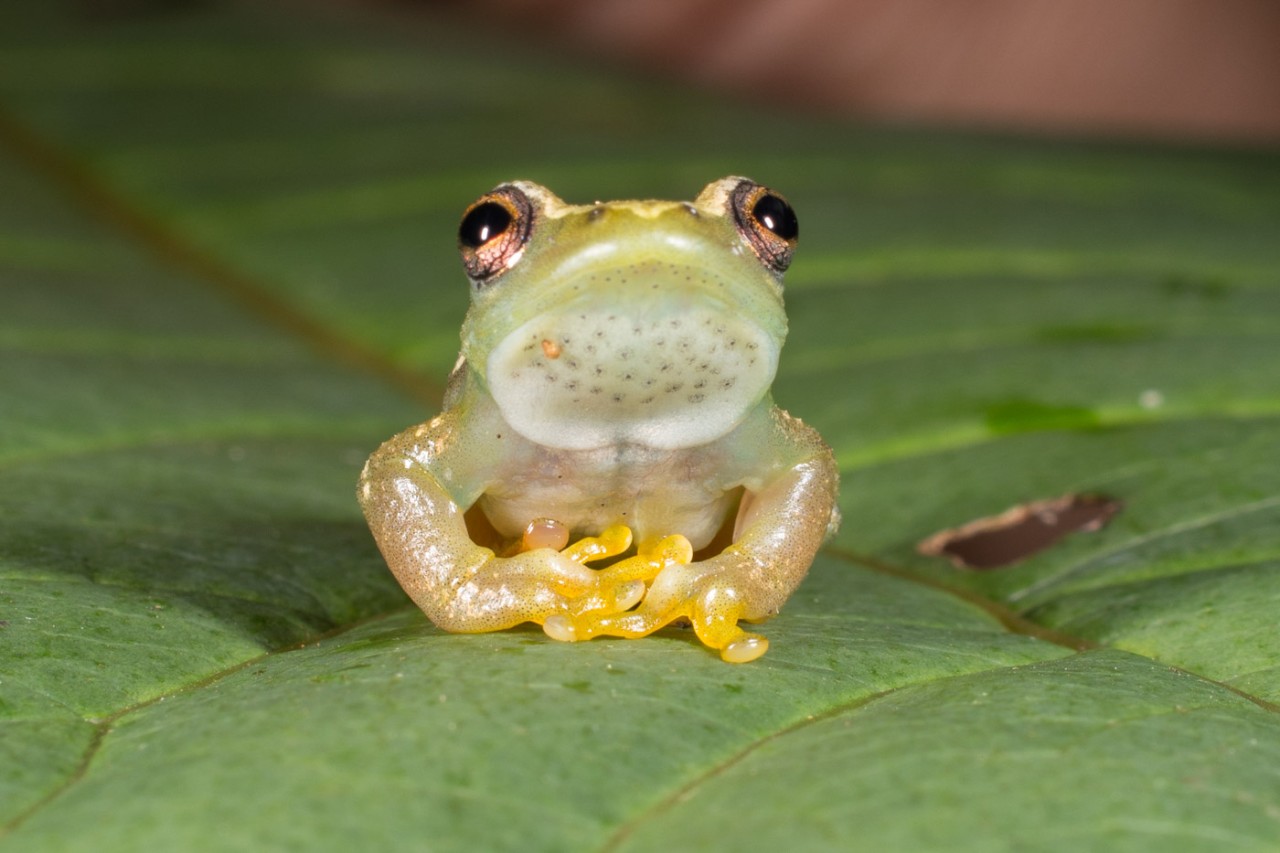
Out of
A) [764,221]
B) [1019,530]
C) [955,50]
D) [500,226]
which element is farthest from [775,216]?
[955,50]

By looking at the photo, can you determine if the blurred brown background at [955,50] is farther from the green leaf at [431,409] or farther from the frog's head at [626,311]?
the frog's head at [626,311]

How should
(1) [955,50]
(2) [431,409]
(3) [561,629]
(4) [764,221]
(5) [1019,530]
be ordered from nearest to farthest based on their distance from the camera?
(3) [561,629], (4) [764,221], (5) [1019,530], (2) [431,409], (1) [955,50]

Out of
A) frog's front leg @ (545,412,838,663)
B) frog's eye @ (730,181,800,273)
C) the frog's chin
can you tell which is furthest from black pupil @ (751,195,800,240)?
frog's front leg @ (545,412,838,663)

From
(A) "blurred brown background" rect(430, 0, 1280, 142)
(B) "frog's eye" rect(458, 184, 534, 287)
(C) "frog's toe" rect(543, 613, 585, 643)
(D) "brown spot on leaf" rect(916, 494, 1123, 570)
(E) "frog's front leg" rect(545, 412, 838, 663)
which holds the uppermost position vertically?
(A) "blurred brown background" rect(430, 0, 1280, 142)

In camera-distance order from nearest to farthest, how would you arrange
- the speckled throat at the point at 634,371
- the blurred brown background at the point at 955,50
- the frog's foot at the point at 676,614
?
the frog's foot at the point at 676,614, the speckled throat at the point at 634,371, the blurred brown background at the point at 955,50

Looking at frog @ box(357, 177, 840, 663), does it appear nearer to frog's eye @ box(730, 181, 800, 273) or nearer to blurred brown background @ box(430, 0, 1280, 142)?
frog's eye @ box(730, 181, 800, 273)

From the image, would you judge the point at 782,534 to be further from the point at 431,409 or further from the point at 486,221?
the point at 431,409

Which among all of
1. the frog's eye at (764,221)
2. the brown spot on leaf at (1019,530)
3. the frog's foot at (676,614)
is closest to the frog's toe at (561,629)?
the frog's foot at (676,614)
